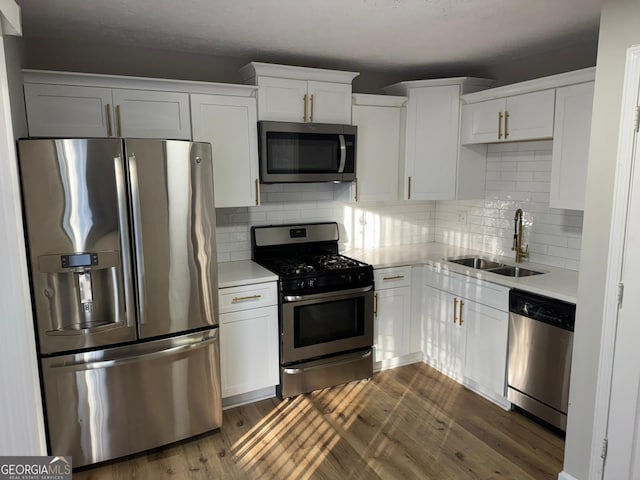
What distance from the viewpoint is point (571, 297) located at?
8.34 feet

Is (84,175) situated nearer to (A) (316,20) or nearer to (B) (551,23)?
(A) (316,20)

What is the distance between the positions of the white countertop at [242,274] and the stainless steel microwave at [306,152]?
65cm

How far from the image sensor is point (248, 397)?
126 inches

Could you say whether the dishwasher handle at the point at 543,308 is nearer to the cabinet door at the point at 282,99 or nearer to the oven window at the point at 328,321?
the oven window at the point at 328,321

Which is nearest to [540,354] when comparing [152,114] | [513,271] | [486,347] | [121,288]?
[486,347]

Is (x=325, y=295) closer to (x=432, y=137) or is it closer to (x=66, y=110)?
(x=432, y=137)

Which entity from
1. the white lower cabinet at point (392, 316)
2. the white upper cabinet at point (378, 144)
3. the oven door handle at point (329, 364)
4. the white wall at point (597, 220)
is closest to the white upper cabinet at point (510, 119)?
the white upper cabinet at point (378, 144)

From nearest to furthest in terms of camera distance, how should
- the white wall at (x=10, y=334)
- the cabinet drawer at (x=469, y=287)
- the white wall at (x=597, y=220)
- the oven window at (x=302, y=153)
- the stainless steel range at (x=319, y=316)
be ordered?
the white wall at (x=10, y=334)
the white wall at (x=597, y=220)
the cabinet drawer at (x=469, y=287)
the stainless steel range at (x=319, y=316)
the oven window at (x=302, y=153)

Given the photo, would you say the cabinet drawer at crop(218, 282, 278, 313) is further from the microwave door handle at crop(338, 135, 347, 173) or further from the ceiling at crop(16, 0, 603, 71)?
the ceiling at crop(16, 0, 603, 71)

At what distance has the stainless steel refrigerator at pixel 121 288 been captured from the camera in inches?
86.9

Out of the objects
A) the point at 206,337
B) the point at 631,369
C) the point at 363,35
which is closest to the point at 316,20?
the point at 363,35

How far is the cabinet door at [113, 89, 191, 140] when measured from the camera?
278 cm

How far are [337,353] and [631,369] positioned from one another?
6.07 feet

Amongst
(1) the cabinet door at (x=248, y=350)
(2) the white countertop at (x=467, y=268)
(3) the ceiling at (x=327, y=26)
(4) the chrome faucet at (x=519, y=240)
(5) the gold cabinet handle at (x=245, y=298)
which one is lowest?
(1) the cabinet door at (x=248, y=350)
